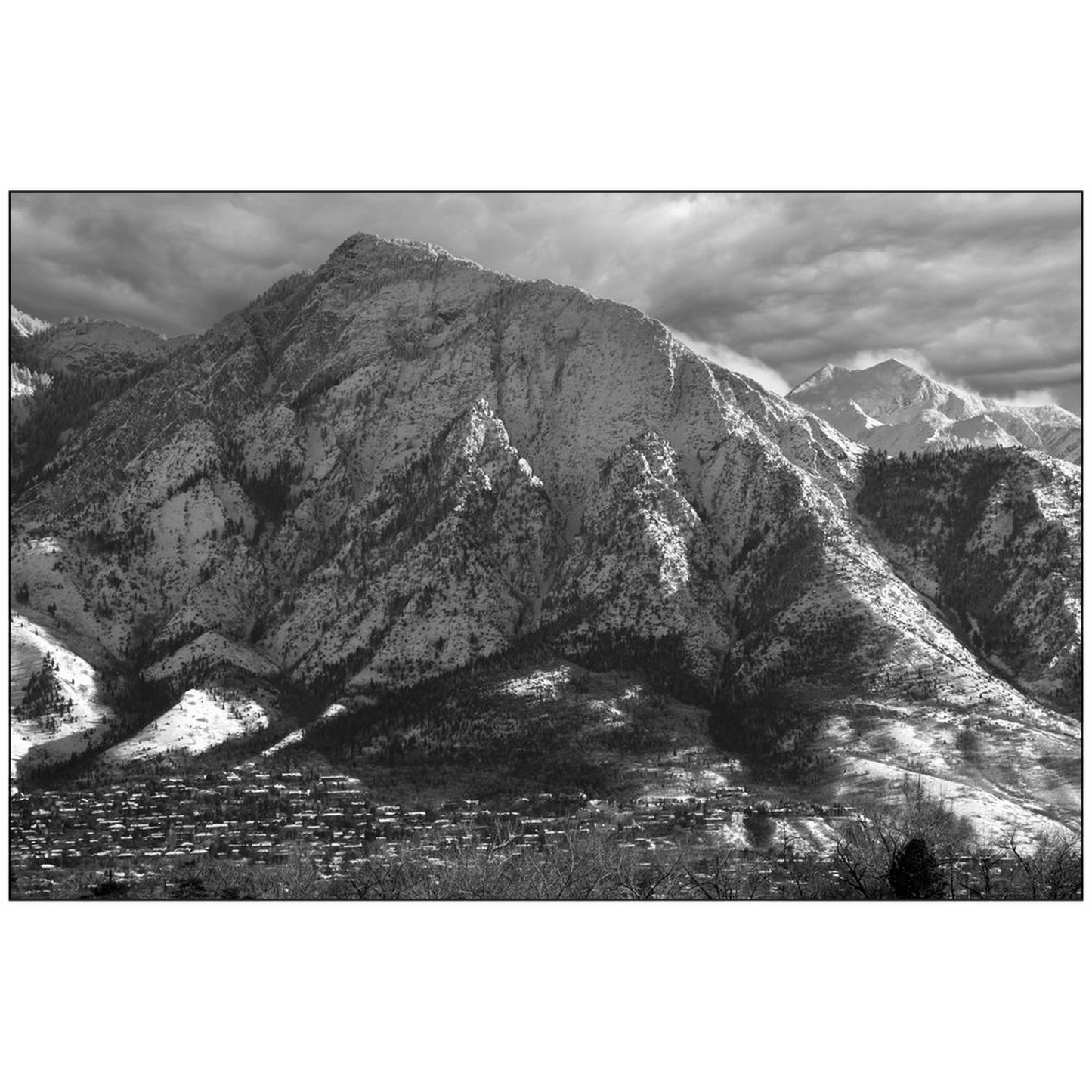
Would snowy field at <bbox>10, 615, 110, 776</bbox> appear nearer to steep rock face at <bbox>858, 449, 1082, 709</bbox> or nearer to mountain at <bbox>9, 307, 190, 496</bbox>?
mountain at <bbox>9, 307, 190, 496</bbox>

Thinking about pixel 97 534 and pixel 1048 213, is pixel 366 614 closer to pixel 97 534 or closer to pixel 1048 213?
pixel 97 534

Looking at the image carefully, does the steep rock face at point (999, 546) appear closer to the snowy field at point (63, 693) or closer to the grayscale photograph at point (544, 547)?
the grayscale photograph at point (544, 547)

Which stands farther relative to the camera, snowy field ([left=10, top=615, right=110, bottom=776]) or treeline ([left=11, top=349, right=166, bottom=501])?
treeline ([left=11, top=349, right=166, bottom=501])

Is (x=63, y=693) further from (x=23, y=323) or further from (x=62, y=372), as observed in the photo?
(x=23, y=323)

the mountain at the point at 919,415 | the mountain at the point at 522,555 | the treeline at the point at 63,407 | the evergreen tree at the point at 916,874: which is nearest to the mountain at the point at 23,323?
the treeline at the point at 63,407

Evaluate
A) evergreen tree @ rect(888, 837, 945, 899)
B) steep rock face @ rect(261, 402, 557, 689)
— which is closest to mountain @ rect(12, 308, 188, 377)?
steep rock face @ rect(261, 402, 557, 689)

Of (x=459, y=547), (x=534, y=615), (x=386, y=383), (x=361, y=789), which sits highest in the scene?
(x=386, y=383)

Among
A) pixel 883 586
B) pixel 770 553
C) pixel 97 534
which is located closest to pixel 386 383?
pixel 97 534
